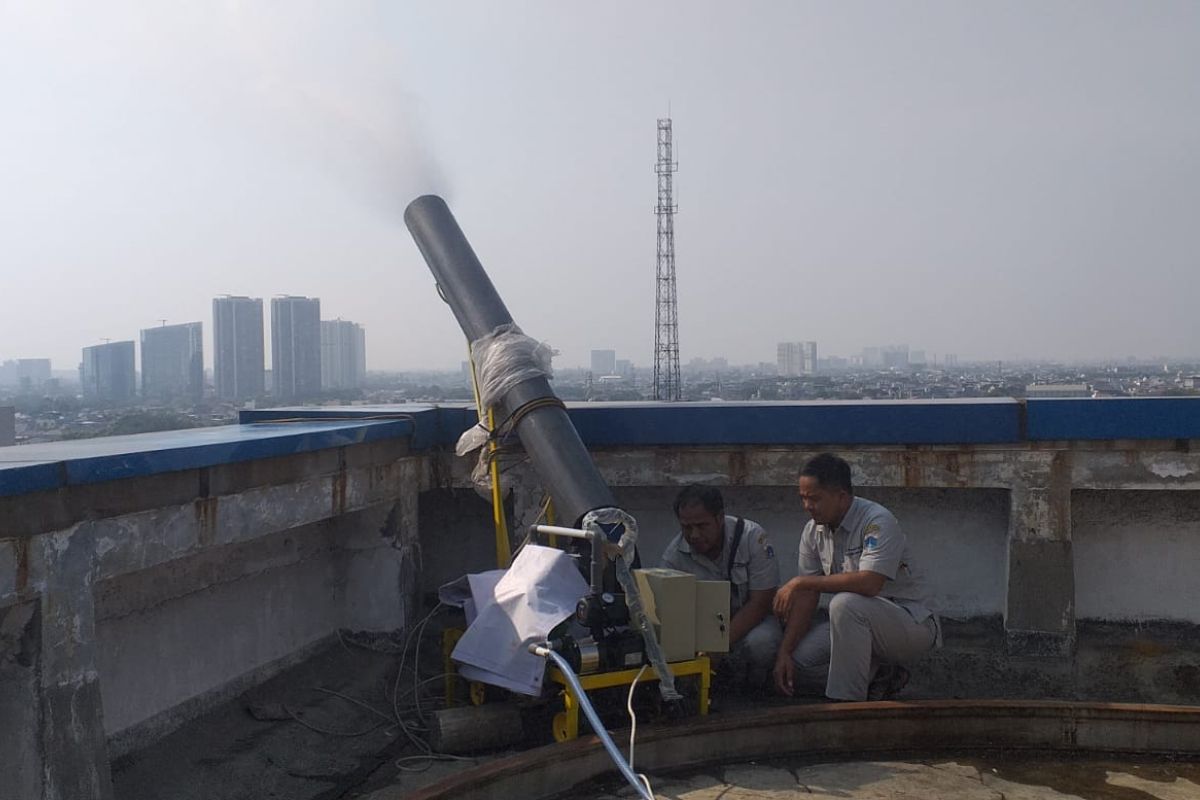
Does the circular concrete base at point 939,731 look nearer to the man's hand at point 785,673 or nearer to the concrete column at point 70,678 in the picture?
the man's hand at point 785,673

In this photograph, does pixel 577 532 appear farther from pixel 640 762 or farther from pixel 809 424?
pixel 809 424

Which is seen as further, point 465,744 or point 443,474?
point 443,474

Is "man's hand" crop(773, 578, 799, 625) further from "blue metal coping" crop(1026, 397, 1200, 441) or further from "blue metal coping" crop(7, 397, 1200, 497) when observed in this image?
"blue metal coping" crop(1026, 397, 1200, 441)

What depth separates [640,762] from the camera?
4.11 m

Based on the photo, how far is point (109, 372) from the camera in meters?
22.3

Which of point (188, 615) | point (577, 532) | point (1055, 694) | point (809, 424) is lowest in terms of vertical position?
point (1055, 694)

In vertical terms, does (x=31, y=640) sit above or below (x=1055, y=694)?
above

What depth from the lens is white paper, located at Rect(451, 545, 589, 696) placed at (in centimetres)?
416

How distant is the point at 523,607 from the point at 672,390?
23.6 m

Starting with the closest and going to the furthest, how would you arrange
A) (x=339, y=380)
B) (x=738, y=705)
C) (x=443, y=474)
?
(x=738, y=705) < (x=443, y=474) < (x=339, y=380)

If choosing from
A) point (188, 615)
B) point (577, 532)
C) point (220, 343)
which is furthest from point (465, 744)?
point (220, 343)

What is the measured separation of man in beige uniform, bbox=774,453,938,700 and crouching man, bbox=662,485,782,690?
0.13 m

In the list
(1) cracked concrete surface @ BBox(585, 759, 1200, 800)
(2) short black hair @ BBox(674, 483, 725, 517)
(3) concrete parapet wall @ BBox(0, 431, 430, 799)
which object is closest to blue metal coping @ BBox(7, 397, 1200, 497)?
(3) concrete parapet wall @ BBox(0, 431, 430, 799)

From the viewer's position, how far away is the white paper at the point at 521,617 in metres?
4.16
